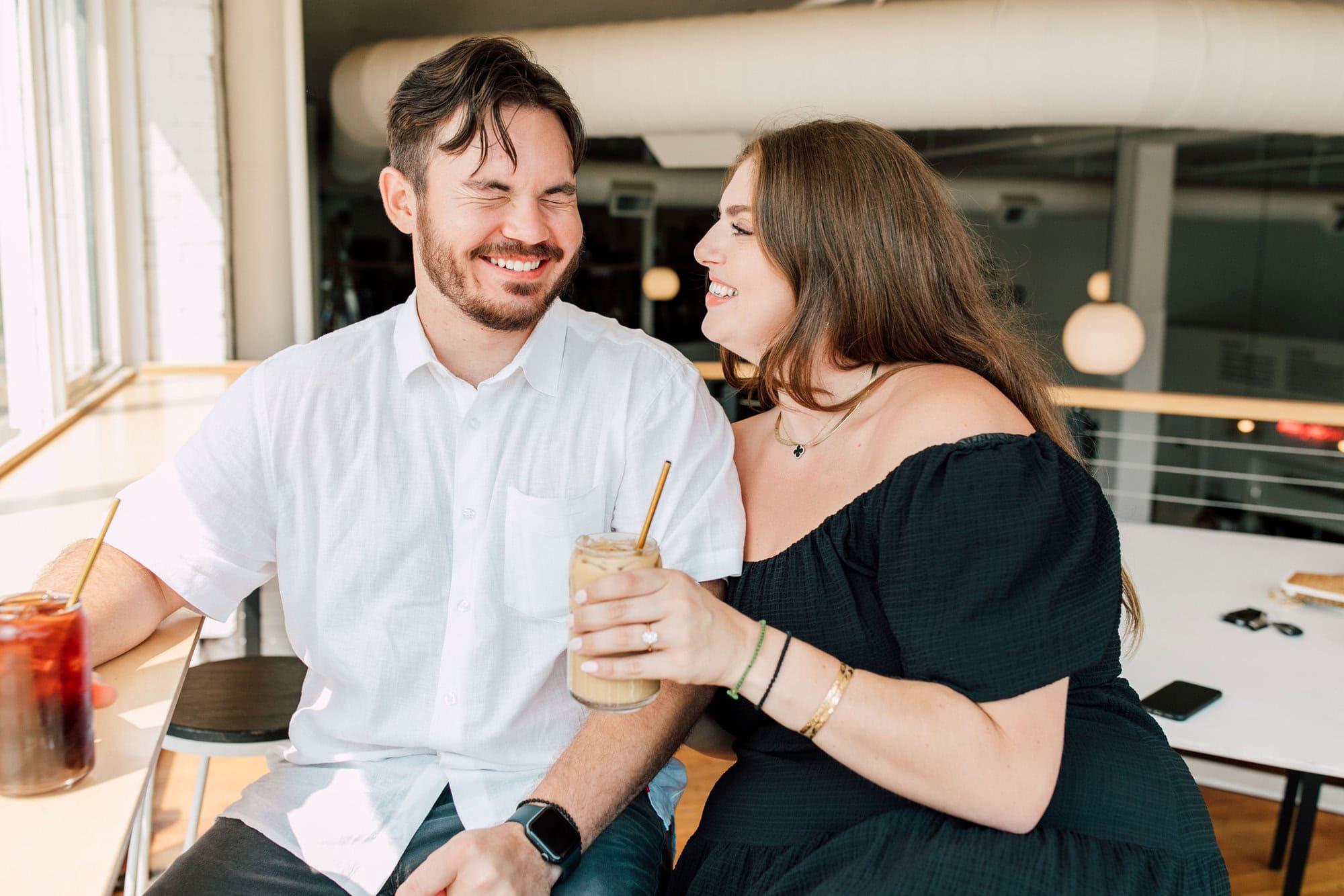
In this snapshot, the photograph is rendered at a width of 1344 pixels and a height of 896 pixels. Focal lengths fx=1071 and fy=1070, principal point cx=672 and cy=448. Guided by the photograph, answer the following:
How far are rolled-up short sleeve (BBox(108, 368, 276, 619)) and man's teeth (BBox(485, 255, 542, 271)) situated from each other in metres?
0.36

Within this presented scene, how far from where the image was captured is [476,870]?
1.17 metres

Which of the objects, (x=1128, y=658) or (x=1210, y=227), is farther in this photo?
(x=1210, y=227)

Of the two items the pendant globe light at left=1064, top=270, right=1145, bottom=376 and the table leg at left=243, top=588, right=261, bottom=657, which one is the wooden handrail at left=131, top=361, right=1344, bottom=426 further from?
the table leg at left=243, top=588, right=261, bottom=657

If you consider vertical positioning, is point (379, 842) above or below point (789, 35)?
below

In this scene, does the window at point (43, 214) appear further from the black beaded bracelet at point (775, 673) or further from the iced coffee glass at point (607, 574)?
the black beaded bracelet at point (775, 673)

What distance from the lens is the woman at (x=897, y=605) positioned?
1.15 metres

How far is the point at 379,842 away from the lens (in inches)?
53.8

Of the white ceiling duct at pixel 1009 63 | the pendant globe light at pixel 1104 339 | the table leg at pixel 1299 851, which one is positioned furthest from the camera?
the pendant globe light at pixel 1104 339

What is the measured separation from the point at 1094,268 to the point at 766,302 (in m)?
7.62

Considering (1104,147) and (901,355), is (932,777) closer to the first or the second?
(901,355)

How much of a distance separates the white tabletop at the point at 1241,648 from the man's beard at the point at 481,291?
3.56ft

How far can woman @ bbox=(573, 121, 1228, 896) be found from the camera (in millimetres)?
1152

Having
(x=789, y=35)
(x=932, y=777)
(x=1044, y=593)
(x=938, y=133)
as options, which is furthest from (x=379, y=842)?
(x=938, y=133)

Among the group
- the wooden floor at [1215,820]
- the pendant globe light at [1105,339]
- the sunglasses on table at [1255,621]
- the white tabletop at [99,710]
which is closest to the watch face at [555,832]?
the white tabletop at [99,710]
